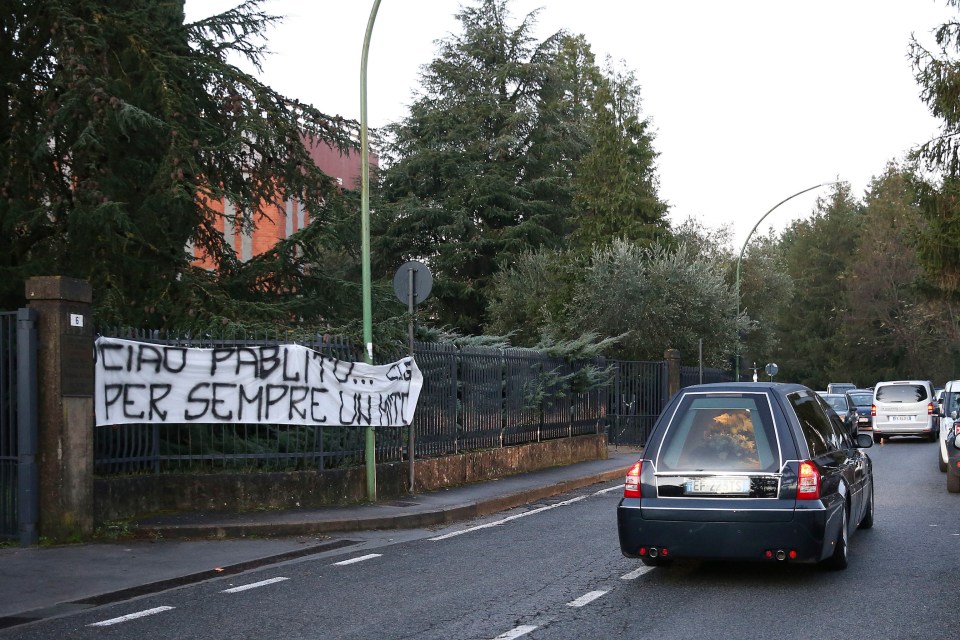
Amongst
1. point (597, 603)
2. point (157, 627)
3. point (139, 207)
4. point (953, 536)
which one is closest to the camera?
point (157, 627)

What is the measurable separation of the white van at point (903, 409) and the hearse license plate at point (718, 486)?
79.3 ft

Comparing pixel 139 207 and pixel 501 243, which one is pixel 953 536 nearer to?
pixel 139 207

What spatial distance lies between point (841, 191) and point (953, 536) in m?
88.5

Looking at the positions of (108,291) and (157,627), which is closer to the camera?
(157,627)

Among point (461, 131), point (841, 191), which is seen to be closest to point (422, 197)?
point (461, 131)

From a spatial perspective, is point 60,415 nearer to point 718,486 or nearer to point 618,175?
point 718,486

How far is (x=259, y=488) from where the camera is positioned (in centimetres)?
1287

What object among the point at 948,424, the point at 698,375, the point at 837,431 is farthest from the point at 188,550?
the point at 698,375

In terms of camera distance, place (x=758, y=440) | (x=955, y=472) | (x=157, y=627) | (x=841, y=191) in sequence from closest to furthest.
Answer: (x=157, y=627), (x=758, y=440), (x=955, y=472), (x=841, y=191)

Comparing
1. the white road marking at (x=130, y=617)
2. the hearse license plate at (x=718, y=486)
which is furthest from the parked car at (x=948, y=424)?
the white road marking at (x=130, y=617)

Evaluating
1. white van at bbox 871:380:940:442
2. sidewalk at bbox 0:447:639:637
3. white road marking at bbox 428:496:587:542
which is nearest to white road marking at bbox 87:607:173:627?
sidewalk at bbox 0:447:639:637

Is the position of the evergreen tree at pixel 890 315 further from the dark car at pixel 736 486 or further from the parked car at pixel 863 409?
the dark car at pixel 736 486

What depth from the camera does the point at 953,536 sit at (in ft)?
36.5

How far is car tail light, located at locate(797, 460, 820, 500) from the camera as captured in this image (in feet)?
26.5
